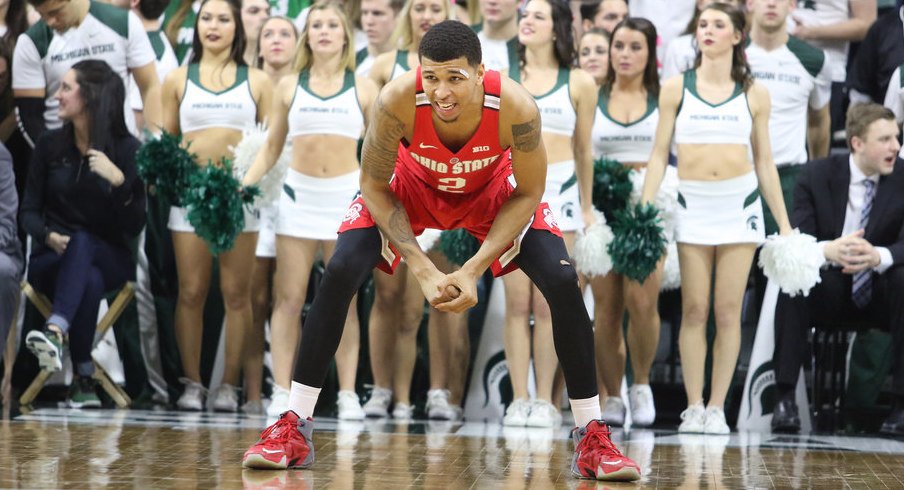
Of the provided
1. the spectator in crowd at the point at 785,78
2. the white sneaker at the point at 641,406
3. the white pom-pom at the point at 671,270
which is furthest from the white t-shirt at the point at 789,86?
the white sneaker at the point at 641,406

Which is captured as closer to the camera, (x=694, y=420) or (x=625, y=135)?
(x=694, y=420)

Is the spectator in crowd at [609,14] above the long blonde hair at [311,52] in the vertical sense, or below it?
above

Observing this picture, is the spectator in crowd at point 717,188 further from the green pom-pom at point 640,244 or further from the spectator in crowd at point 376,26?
the spectator in crowd at point 376,26

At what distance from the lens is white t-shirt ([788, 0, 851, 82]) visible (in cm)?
845

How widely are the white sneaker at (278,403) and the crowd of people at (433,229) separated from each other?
0.04 ft

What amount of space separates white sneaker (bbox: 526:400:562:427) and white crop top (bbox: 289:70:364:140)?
187 cm

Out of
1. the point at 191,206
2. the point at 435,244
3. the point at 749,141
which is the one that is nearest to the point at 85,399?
the point at 191,206

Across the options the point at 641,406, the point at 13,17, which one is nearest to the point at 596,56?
the point at 641,406

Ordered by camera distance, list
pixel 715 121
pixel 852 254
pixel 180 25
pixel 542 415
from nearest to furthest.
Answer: pixel 542 415 < pixel 852 254 < pixel 715 121 < pixel 180 25

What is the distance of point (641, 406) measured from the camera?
728 centimetres

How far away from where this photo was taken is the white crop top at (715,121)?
276 inches

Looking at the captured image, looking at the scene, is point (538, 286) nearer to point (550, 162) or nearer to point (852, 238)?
point (550, 162)

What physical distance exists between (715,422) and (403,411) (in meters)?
Result: 1.80

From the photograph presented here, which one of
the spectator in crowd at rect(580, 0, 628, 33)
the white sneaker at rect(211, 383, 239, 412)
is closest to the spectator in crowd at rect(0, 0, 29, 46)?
the white sneaker at rect(211, 383, 239, 412)
